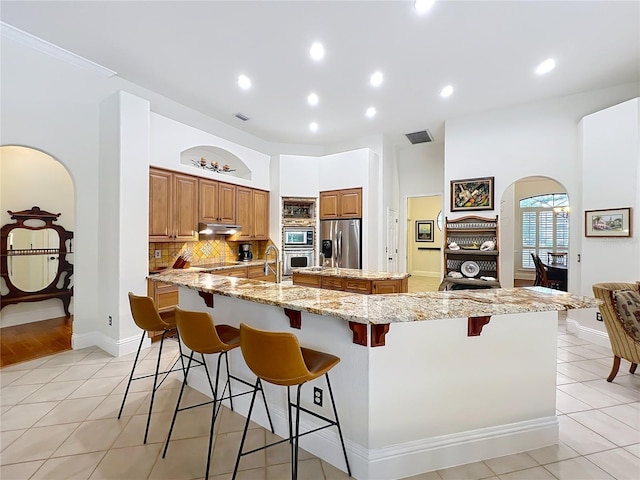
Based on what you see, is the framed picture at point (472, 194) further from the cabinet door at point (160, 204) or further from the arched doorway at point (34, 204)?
the arched doorway at point (34, 204)

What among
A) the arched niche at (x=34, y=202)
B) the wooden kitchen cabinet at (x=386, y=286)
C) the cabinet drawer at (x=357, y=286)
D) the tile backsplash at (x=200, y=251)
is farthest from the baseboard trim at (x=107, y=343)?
the wooden kitchen cabinet at (x=386, y=286)

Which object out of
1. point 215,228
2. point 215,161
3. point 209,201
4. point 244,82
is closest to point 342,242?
point 215,228

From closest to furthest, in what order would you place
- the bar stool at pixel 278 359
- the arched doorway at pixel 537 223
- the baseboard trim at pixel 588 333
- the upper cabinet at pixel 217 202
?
the bar stool at pixel 278 359
the baseboard trim at pixel 588 333
the upper cabinet at pixel 217 202
the arched doorway at pixel 537 223

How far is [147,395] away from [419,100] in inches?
201

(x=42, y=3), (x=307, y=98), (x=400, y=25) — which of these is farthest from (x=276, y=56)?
(x=42, y=3)

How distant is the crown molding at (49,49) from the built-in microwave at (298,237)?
3641mm

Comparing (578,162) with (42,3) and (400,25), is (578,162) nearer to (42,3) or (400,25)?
(400,25)

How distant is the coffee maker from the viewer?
562cm

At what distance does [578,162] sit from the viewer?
426 centimetres

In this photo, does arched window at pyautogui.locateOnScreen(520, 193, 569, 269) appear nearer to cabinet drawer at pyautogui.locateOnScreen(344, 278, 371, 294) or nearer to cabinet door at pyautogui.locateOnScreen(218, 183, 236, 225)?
cabinet drawer at pyautogui.locateOnScreen(344, 278, 371, 294)

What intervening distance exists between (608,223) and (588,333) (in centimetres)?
151

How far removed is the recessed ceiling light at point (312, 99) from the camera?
14.3 ft

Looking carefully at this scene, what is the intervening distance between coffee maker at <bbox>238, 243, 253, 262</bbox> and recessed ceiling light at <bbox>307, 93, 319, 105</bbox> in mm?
2872

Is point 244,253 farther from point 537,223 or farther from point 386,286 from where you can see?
point 537,223
